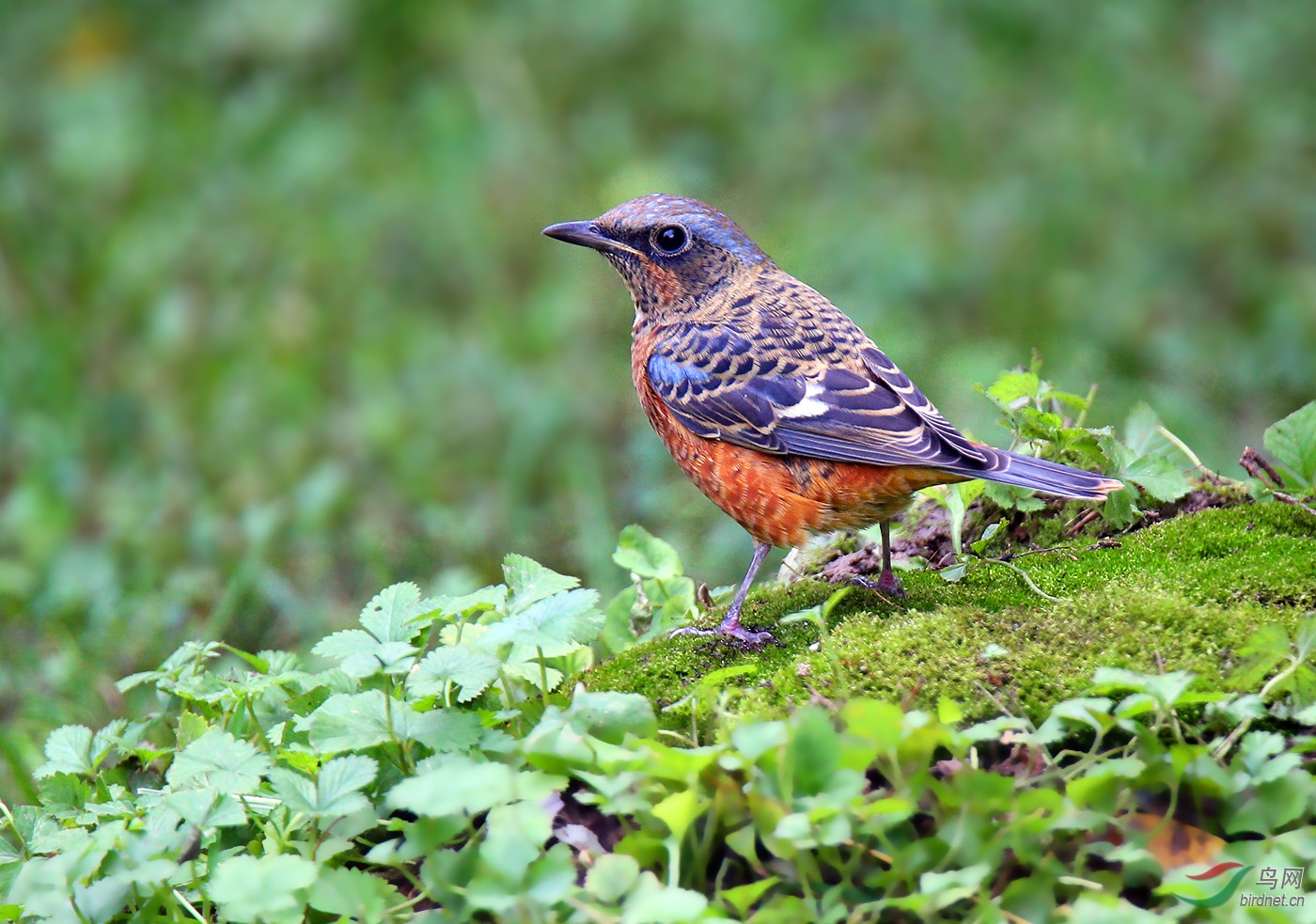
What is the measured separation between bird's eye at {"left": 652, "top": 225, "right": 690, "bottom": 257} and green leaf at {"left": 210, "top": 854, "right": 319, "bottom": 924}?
9.41ft

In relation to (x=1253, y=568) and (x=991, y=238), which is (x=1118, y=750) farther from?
(x=991, y=238)

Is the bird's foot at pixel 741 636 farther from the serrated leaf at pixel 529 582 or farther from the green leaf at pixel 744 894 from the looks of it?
the green leaf at pixel 744 894

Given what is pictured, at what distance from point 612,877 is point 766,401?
2.10 metres

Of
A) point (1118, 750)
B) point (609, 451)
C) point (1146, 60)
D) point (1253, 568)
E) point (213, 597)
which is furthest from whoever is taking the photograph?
point (1146, 60)

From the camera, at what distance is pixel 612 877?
2312 mm

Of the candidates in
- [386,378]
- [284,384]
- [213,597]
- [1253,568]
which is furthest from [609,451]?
[1253,568]

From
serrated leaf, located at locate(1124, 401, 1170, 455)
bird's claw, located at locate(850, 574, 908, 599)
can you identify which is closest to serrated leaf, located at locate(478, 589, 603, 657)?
bird's claw, located at locate(850, 574, 908, 599)

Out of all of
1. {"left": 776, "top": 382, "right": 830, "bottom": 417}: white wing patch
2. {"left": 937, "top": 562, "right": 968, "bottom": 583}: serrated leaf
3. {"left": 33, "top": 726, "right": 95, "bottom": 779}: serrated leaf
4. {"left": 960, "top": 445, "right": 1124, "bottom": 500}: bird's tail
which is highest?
{"left": 776, "top": 382, "right": 830, "bottom": 417}: white wing patch

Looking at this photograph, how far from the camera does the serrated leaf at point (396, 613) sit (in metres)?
3.05

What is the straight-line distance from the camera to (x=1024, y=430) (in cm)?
416

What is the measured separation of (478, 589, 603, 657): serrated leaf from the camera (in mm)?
2814

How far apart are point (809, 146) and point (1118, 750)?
7310 millimetres

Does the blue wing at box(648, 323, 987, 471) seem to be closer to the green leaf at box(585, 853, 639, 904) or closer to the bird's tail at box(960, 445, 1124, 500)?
the bird's tail at box(960, 445, 1124, 500)

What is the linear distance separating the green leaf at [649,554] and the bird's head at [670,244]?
110 cm
